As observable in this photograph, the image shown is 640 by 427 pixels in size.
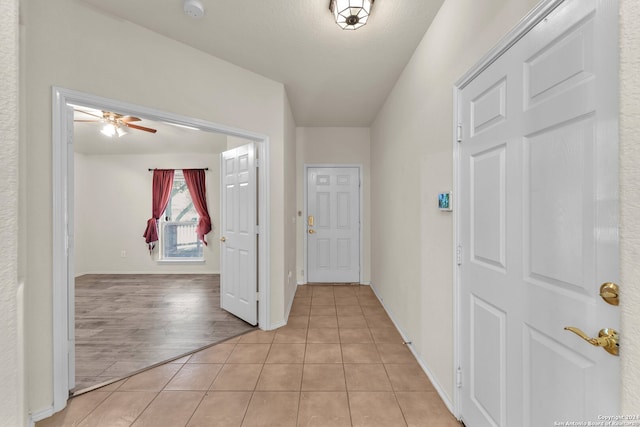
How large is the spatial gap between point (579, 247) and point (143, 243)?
617cm

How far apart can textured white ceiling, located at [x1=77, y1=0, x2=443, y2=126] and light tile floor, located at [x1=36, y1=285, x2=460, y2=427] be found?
2.67 metres

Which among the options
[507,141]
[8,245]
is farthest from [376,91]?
[8,245]

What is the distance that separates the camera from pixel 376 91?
9.96ft

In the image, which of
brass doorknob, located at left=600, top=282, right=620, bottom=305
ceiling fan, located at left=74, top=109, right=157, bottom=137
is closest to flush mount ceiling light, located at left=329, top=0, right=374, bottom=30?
brass doorknob, located at left=600, top=282, right=620, bottom=305

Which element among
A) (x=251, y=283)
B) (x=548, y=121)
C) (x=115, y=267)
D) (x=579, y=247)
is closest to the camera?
(x=579, y=247)

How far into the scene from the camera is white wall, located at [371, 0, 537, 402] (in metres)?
1.42

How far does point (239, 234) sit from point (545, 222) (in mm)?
2706

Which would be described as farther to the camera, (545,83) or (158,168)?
(158,168)

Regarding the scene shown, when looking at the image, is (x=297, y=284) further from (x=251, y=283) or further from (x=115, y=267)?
(x=115, y=267)

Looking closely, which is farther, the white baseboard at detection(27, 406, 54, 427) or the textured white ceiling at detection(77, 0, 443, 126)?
the textured white ceiling at detection(77, 0, 443, 126)

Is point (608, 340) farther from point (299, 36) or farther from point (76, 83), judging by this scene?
point (76, 83)

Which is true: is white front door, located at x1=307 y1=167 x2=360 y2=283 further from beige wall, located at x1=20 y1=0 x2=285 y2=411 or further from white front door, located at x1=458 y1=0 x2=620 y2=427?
white front door, located at x1=458 y1=0 x2=620 y2=427

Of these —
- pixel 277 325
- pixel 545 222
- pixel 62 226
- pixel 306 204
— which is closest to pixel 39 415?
pixel 62 226

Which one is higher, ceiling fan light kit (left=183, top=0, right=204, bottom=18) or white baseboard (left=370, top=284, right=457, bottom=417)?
ceiling fan light kit (left=183, top=0, right=204, bottom=18)
